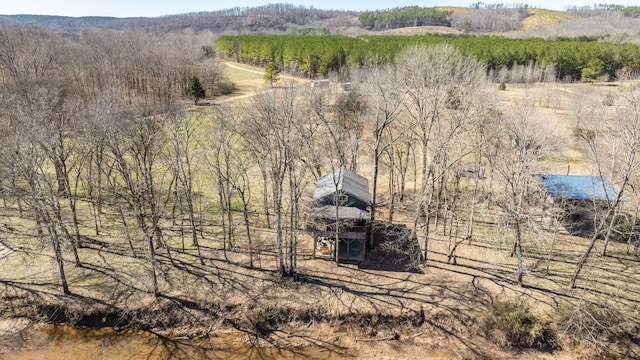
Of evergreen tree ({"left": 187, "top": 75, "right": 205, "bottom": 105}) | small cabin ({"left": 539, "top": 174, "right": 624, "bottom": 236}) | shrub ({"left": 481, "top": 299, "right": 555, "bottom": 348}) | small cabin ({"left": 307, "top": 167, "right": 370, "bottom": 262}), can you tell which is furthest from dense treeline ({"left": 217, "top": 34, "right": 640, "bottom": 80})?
shrub ({"left": 481, "top": 299, "right": 555, "bottom": 348})

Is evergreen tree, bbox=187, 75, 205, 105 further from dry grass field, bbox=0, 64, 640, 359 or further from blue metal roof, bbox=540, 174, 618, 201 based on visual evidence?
blue metal roof, bbox=540, 174, 618, 201

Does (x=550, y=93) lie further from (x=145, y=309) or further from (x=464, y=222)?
(x=145, y=309)

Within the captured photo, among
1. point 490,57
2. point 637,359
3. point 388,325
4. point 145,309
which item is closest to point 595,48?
point 490,57

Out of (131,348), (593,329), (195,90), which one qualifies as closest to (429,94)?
(593,329)

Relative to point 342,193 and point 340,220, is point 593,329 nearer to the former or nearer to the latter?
point 340,220

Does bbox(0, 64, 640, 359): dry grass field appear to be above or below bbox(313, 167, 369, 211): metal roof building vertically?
below

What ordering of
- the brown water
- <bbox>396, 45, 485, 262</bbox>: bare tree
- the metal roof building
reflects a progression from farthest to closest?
<bbox>396, 45, 485, 262</bbox>: bare tree < the metal roof building < the brown water

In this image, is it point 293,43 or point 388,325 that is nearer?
point 388,325
